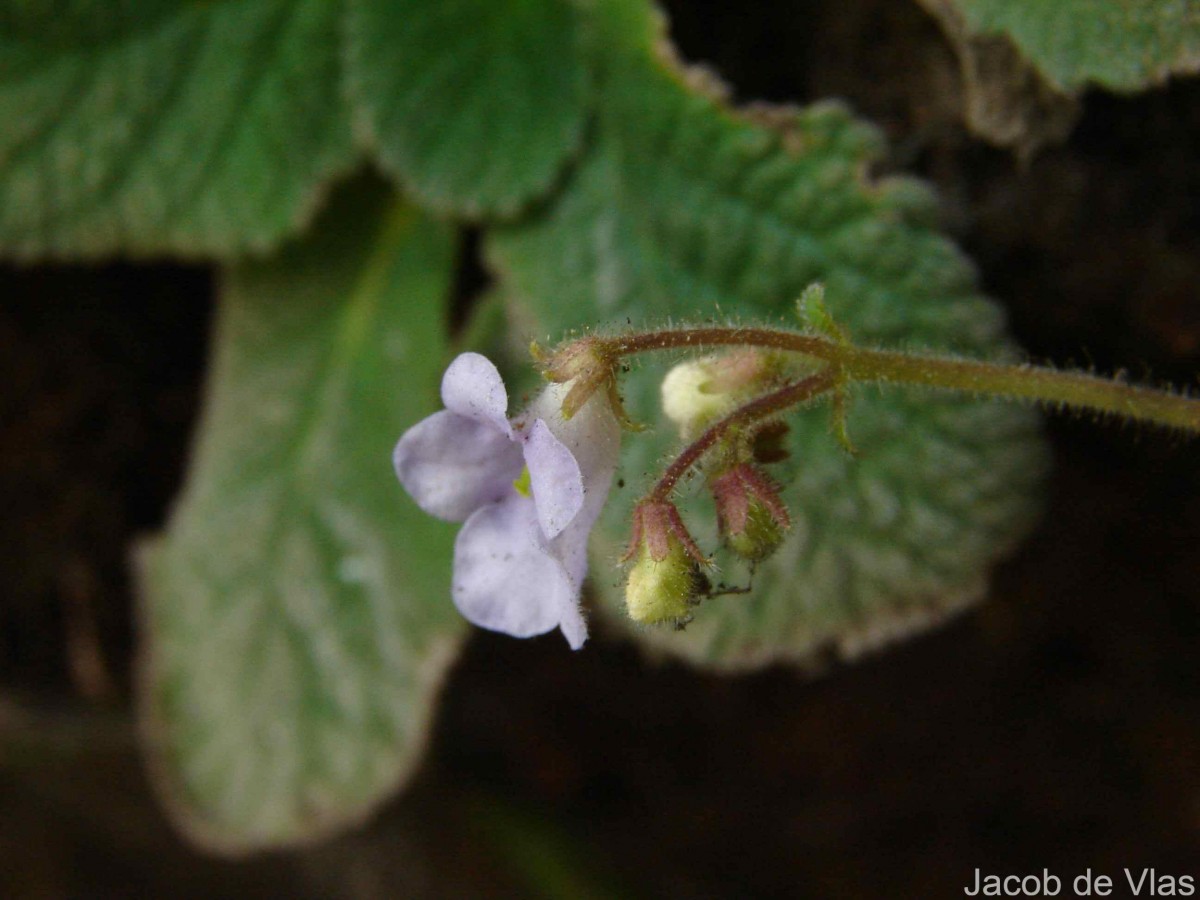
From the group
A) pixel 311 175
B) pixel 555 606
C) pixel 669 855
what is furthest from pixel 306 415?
pixel 669 855

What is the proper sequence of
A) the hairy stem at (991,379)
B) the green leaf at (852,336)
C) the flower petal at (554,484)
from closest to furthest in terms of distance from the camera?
the flower petal at (554,484), the hairy stem at (991,379), the green leaf at (852,336)

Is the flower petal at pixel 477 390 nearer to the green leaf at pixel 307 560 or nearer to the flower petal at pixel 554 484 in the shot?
the flower petal at pixel 554 484

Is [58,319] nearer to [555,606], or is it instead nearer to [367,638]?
[367,638]

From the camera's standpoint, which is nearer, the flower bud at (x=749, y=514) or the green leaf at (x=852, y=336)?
the flower bud at (x=749, y=514)

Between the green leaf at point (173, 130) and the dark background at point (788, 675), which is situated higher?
the green leaf at point (173, 130)

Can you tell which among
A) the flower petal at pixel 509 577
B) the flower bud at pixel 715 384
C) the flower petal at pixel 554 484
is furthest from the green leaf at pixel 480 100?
the flower petal at pixel 554 484

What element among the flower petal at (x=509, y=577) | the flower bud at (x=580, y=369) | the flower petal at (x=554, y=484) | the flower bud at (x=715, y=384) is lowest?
the flower petal at (x=509, y=577)

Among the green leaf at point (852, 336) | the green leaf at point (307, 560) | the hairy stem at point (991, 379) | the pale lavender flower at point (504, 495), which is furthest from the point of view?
the green leaf at point (307, 560)
